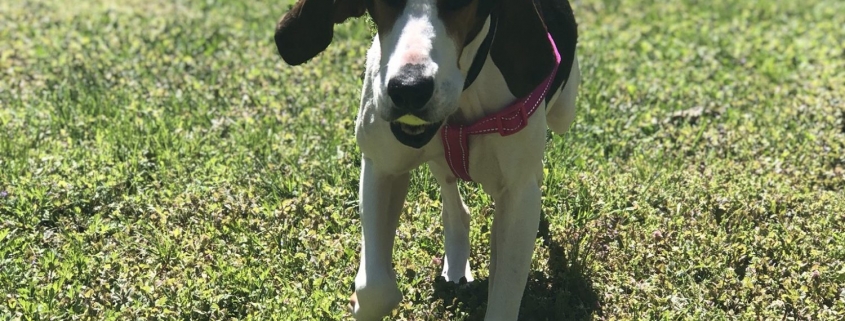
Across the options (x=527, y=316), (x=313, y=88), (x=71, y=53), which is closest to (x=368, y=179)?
(x=527, y=316)

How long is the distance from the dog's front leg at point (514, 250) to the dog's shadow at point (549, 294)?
1.35 feet

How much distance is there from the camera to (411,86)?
2812 millimetres

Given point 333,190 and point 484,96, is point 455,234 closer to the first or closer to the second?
point 333,190

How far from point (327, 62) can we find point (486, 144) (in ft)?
12.0

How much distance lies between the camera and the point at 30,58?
734cm

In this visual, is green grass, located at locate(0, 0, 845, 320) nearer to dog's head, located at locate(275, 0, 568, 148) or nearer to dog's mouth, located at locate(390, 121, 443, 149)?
dog's mouth, located at locate(390, 121, 443, 149)

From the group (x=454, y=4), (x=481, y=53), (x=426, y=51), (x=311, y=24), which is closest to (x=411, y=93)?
(x=426, y=51)

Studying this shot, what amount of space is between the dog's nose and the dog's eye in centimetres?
21

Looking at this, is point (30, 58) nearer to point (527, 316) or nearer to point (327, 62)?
point (327, 62)

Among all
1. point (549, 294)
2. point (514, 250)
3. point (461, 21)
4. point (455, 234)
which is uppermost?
point (461, 21)

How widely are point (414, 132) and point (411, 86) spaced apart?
32cm

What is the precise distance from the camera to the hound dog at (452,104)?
9.58 feet

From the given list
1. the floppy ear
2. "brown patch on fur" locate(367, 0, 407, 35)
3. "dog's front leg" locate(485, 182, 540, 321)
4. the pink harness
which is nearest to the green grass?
"dog's front leg" locate(485, 182, 540, 321)

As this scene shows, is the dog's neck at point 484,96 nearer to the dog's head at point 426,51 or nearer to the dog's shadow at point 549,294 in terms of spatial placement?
the dog's head at point 426,51
